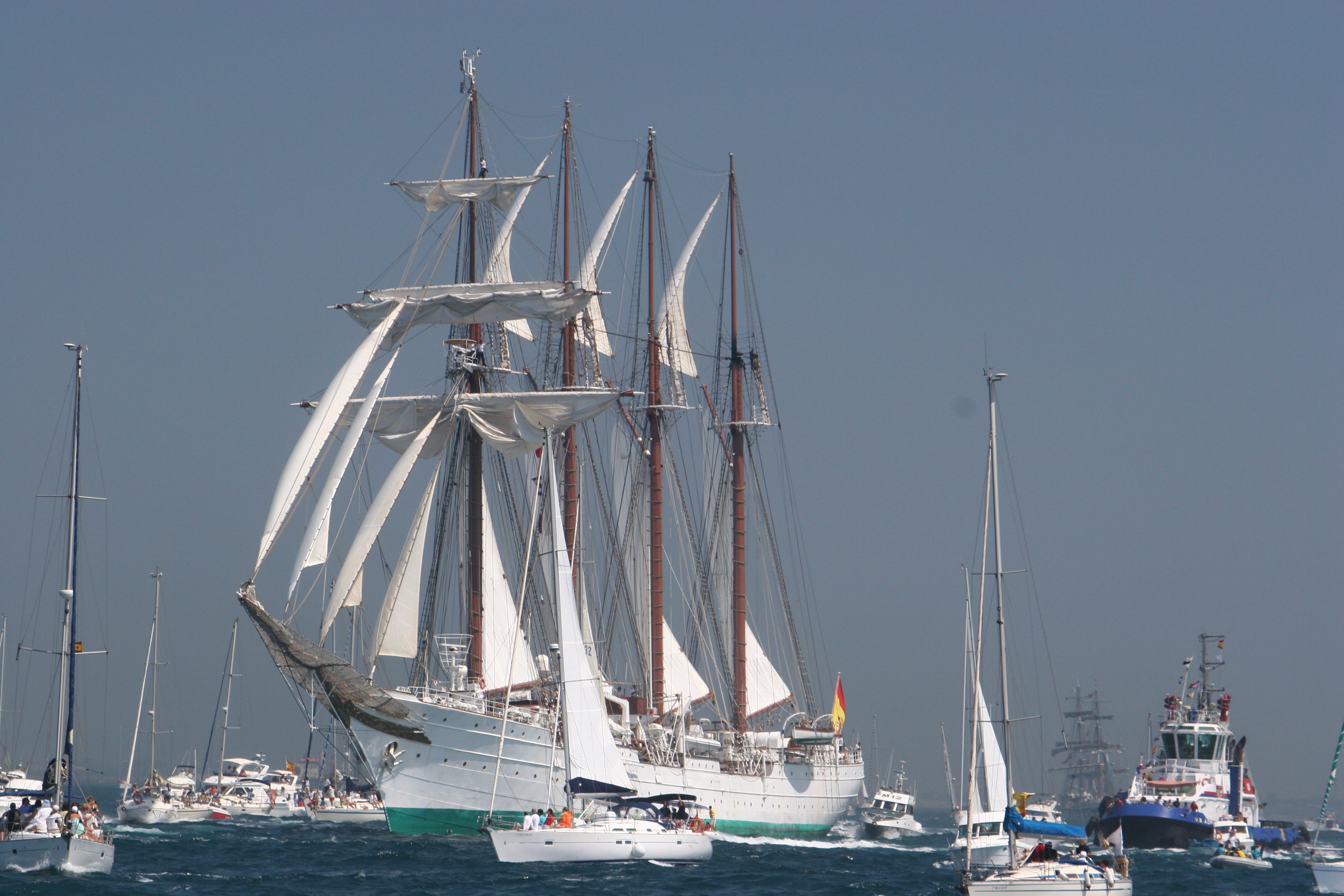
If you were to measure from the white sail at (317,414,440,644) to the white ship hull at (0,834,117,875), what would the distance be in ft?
52.0

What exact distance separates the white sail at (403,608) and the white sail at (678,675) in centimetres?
1604

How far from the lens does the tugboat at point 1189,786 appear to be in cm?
7775

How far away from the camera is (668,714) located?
72.6 meters

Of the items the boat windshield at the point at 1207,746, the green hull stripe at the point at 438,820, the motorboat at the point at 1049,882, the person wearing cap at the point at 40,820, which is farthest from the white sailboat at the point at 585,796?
the boat windshield at the point at 1207,746

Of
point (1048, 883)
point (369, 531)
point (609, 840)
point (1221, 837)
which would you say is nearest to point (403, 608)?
point (369, 531)

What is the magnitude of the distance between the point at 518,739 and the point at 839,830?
137 ft

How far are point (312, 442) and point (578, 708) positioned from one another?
15.4 m

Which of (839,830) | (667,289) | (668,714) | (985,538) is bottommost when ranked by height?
(839,830)

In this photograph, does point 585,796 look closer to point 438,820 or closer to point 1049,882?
point 438,820

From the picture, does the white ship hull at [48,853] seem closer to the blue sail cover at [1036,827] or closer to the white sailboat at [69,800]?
the white sailboat at [69,800]

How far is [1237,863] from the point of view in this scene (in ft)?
214

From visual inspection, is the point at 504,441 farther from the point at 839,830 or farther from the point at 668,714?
the point at 839,830

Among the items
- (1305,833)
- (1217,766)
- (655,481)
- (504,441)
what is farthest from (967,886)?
(1305,833)

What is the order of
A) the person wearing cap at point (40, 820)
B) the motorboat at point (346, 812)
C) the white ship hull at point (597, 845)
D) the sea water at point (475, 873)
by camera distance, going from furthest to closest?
the motorboat at point (346, 812), the white ship hull at point (597, 845), the person wearing cap at point (40, 820), the sea water at point (475, 873)
